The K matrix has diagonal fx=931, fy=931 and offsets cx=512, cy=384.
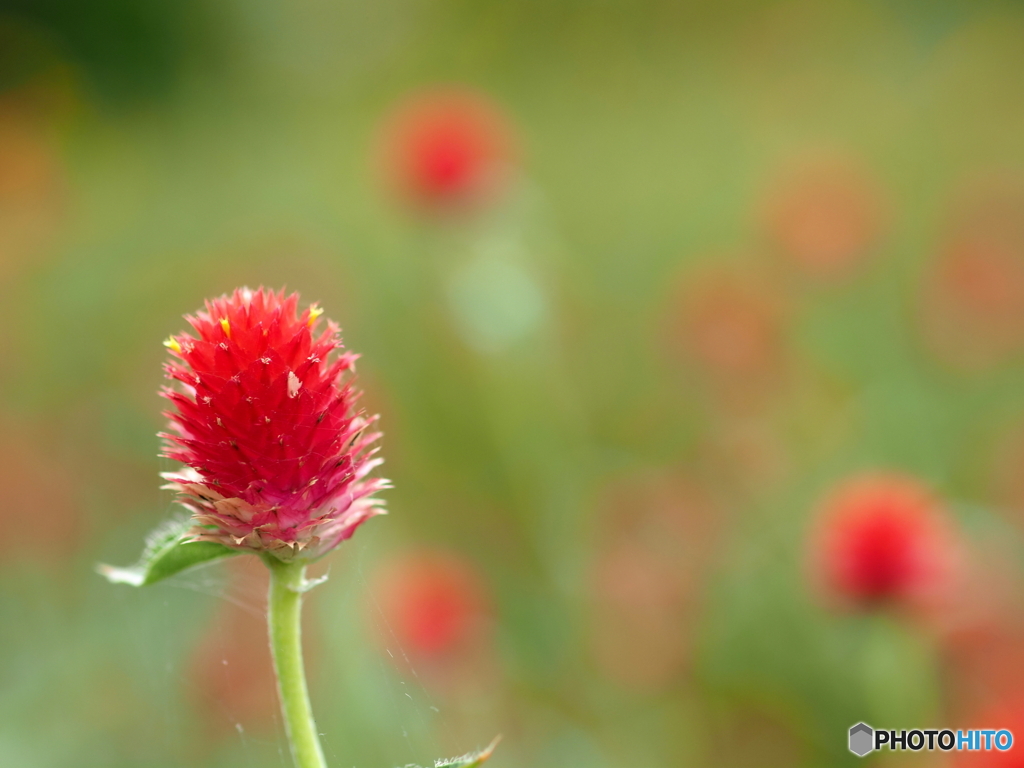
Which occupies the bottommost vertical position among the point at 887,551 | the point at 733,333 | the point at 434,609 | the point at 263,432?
the point at 263,432

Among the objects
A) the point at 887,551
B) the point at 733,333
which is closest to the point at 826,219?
the point at 733,333

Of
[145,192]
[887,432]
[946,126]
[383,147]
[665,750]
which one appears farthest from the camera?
[145,192]

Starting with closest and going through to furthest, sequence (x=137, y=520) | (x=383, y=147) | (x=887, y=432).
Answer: (x=137, y=520) < (x=887, y=432) < (x=383, y=147)

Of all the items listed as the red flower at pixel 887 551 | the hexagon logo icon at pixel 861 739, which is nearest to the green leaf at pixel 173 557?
the red flower at pixel 887 551

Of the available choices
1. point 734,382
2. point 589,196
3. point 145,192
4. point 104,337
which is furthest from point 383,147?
point 145,192

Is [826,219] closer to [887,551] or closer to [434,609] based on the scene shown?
[887,551]

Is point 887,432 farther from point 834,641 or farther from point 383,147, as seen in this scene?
point 383,147
